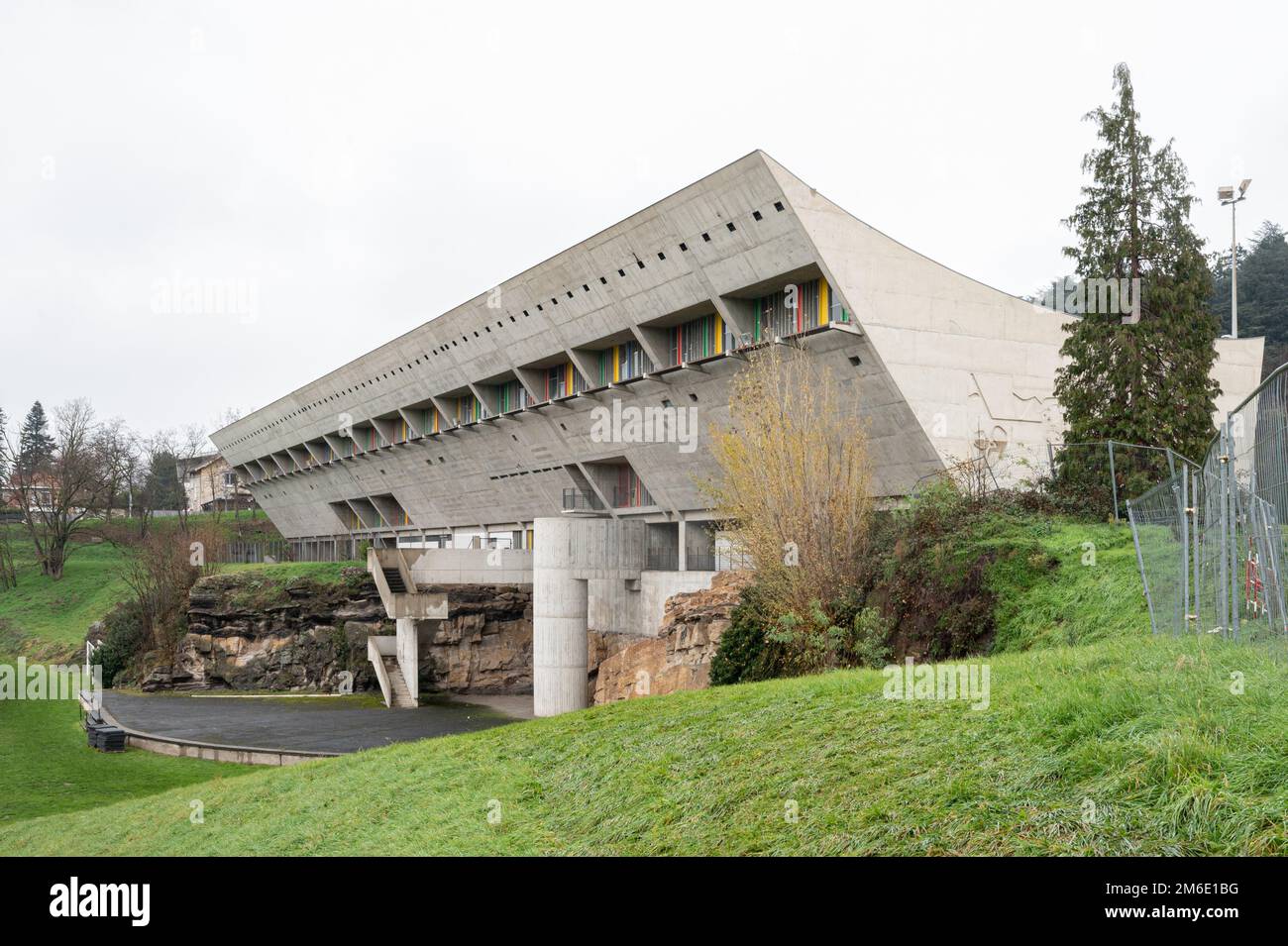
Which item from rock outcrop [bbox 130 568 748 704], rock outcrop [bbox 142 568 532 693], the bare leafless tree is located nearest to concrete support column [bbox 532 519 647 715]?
rock outcrop [bbox 130 568 748 704]

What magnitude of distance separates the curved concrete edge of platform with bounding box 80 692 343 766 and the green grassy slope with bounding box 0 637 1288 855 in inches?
375

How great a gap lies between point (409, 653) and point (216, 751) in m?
14.3

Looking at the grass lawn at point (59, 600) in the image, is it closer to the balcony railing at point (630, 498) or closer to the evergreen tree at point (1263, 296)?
the balcony railing at point (630, 498)

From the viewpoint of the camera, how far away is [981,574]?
14.9 metres

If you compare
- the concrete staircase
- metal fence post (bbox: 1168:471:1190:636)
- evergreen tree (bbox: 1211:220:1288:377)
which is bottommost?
the concrete staircase

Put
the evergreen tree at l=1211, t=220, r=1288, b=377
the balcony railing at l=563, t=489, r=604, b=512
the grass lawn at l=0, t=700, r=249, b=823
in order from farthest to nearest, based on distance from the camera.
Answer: the evergreen tree at l=1211, t=220, r=1288, b=377
the balcony railing at l=563, t=489, r=604, b=512
the grass lawn at l=0, t=700, r=249, b=823

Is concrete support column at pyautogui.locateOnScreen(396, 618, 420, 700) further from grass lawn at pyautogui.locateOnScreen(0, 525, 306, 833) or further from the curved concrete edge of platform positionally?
the curved concrete edge of platform

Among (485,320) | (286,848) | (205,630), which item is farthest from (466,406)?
(286,848)

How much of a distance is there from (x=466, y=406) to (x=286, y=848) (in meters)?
35.3

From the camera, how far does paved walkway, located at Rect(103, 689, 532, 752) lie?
1056 inches

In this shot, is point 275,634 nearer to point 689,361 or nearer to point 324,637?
point 324,637

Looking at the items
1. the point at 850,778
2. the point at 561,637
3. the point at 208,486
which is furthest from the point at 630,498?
the point at 208,486

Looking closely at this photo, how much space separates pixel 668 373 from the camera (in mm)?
28266
